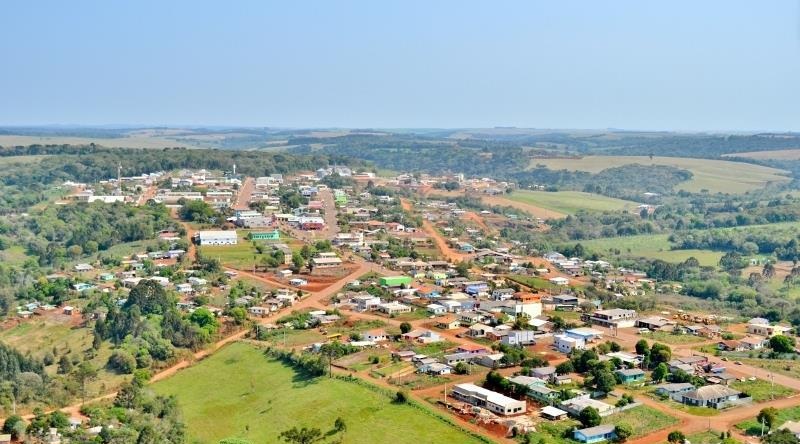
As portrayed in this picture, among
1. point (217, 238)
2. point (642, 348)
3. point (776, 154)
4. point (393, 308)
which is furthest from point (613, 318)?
point (776, 154)

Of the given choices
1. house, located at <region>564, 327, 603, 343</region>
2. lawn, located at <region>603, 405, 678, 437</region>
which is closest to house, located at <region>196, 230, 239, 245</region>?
house, located at <region>564, 327, 603, 343</region>

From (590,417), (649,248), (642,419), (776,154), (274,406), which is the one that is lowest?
(649,248)

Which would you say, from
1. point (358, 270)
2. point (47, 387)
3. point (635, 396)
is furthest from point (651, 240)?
point (47, 387)

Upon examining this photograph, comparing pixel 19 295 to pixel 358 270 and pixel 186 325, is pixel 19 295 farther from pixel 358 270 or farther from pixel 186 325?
pixel 358 270

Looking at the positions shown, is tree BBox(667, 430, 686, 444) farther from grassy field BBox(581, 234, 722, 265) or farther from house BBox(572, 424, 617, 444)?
grassy field BBox(581, 234, 722, 265)

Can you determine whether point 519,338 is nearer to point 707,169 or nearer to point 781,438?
point 781,438

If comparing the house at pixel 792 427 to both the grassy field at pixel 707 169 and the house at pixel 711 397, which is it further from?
the grassy field at pixel 707 169
